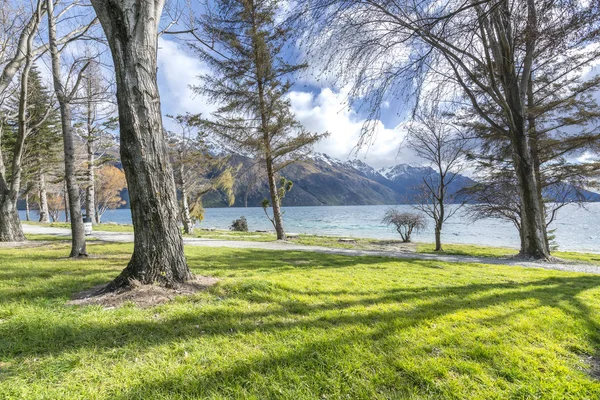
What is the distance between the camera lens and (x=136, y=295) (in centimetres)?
373

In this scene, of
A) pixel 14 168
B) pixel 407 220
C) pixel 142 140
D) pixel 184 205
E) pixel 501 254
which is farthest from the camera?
pixel 407 220

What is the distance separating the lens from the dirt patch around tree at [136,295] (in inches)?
141

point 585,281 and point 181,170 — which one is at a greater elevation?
point 181,170

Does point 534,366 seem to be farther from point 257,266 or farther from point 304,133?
point 304,133

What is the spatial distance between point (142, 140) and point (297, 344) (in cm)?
352

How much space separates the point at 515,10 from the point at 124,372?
5509mm

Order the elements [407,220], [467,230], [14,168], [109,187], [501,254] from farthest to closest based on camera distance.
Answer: [467,230], [109,187], [407,220], [501,254], [14,168]

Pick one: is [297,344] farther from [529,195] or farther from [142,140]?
[529,195]

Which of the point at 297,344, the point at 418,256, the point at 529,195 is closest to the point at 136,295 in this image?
the point at 297,344

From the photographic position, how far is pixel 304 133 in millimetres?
14336

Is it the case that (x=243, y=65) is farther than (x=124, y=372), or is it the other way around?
(x=243, y=65)

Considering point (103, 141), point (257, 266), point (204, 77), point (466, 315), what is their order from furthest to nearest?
point (103, 141) < point (204, 77) < point (257, 266) < point (466, 315)

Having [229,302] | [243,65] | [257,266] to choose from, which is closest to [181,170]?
[243,65]

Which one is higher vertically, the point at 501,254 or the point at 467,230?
the point at 501,254
